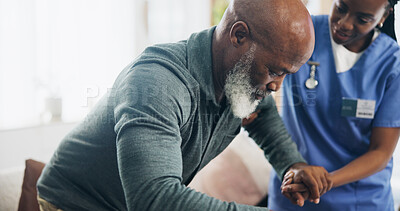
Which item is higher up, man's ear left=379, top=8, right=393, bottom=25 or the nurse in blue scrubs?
man's ear left=379, top=8, right=393, bottom=25

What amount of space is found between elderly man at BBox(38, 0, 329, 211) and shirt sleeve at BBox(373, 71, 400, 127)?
312 mm

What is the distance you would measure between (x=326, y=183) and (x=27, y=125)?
1.90 m

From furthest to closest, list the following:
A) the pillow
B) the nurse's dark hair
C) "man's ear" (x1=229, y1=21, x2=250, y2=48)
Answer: the pillow
the nurse's dark hair
"man's ear" (x1=229, y1=21, x2=250, y2=48)

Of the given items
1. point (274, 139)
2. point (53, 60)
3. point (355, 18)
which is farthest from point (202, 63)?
point (53, 60)

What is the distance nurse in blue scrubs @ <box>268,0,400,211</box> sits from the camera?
1.17 meters

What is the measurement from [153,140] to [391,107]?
2.80 ft

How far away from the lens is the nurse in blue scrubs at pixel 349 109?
3.85ft

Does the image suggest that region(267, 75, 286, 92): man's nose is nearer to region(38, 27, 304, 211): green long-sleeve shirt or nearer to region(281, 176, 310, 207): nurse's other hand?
region(38, 27, 304, 211): green long-sleeve shirt

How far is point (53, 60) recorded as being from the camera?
2.40 meters

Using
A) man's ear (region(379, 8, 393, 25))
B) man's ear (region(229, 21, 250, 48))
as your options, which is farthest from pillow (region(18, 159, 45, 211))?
man's ear (region(379, 8, 393, 25))

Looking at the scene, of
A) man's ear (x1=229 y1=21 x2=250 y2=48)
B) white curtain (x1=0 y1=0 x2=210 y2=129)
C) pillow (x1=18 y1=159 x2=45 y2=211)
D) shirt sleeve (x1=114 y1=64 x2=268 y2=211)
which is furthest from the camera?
white curtain (x1=0 y1=0 x2=210 y2=129)

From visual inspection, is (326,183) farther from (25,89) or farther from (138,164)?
(25,89)

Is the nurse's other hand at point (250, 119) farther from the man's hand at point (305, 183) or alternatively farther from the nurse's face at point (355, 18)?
the nurse's face at point (355, 18)

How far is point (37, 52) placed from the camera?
2.33 meters
